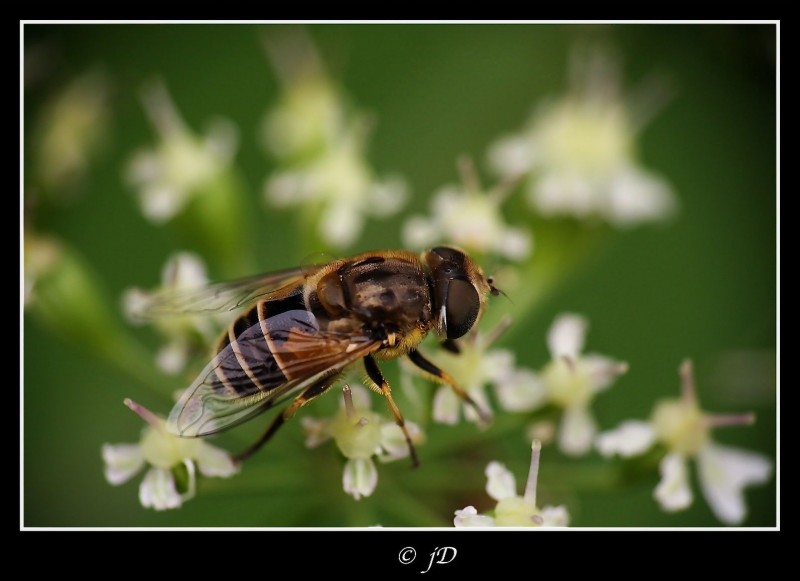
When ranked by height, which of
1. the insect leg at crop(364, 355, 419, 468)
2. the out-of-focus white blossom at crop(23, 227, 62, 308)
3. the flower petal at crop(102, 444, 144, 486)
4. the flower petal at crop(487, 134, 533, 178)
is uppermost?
the flower petal at crop(487, 134, 533, 178)

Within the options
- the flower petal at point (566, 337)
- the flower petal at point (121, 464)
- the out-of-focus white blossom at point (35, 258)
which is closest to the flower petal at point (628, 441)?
the flower petal at point (566, 337)

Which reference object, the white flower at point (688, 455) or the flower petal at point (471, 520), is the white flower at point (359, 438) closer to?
the flower petal at point (471, 520)

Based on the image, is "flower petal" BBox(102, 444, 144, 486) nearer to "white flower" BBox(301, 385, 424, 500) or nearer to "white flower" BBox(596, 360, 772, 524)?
"white flower" BBox(301, 385, 424, 500)

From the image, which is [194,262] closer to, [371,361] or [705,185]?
[371,361]

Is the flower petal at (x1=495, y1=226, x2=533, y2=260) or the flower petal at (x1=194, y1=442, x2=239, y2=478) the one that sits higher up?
the flower petal at (x1=495, y1=226, x2=533, y2=260)

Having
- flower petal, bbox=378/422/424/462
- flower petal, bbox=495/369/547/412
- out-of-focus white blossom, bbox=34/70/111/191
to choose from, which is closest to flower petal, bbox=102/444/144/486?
flower petal, bbox=378/422/424/462

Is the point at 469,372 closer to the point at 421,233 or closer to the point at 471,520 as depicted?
the point at 471,520
